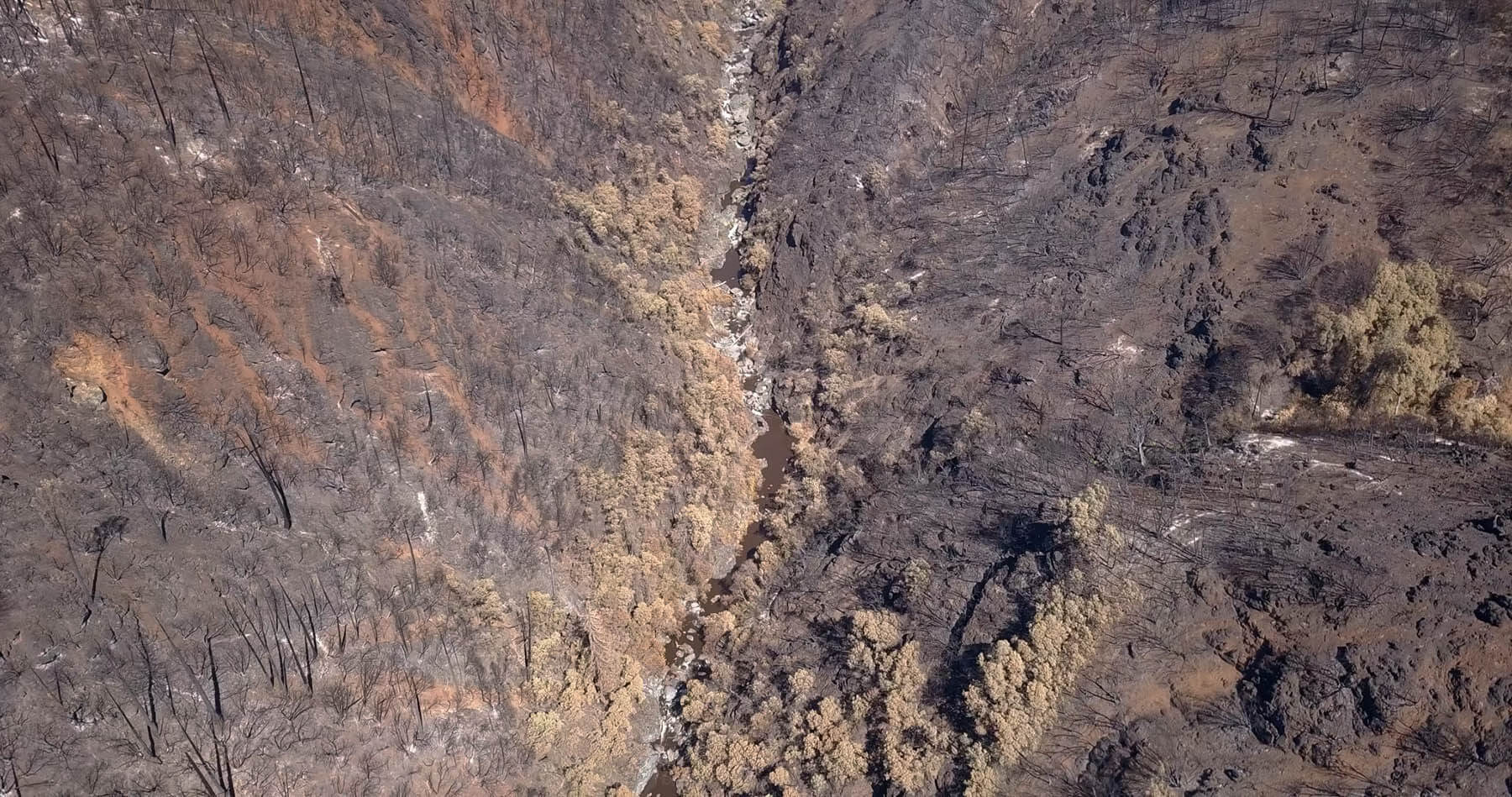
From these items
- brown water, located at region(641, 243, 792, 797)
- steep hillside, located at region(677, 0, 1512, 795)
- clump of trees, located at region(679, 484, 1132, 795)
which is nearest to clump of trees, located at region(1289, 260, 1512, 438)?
steep hillside, located at region(677, 0, 1512, 795)

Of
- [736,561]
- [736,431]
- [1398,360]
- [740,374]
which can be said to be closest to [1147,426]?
[1398,360]

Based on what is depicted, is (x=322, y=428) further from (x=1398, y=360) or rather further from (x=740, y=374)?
(x=1398, y=360)

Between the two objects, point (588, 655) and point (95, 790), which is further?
point (588, 655)

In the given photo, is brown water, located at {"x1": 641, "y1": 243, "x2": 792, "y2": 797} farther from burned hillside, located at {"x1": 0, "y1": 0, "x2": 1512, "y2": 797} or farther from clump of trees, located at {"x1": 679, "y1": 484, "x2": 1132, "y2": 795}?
clump of trees, located at {"x1": 679, "y1": 484, "x2": 1132, "y2": 795}

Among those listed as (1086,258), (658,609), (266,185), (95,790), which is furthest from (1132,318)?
(95,790)

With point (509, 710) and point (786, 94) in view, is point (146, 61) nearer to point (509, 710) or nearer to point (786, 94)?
point (509, 710)

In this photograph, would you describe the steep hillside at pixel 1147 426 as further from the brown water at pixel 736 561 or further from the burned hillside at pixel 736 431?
the brown water at pixel 736 561

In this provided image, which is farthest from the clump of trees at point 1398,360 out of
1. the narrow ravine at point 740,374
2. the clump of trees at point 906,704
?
the narrow ravine at point 740,374
